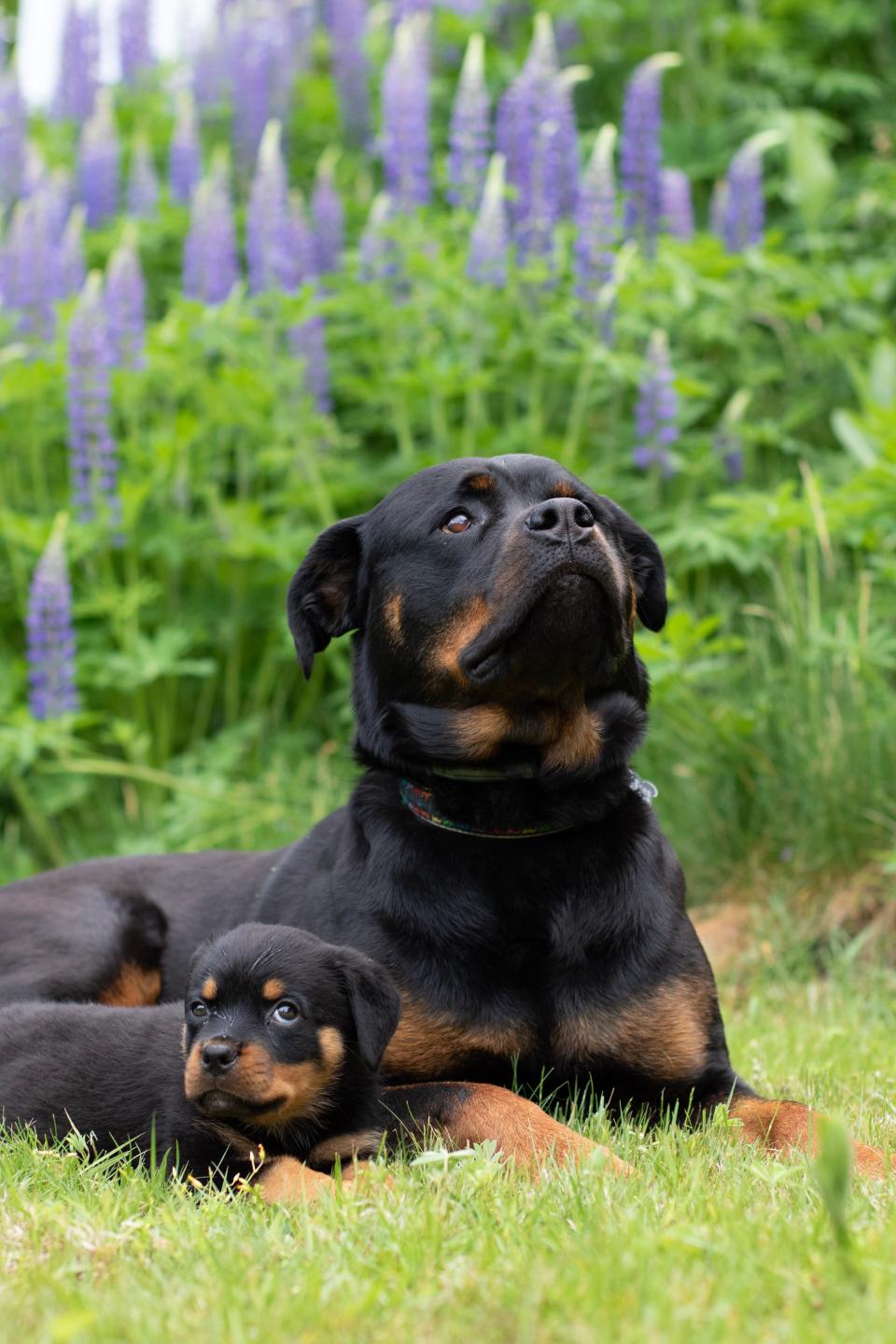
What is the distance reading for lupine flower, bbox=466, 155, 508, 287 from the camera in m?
6.12

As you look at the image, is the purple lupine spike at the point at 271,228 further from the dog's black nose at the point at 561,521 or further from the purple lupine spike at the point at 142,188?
the dog's black nose at the point at 561,521

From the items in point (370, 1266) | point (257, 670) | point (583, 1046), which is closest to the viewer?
point (370, 1266)

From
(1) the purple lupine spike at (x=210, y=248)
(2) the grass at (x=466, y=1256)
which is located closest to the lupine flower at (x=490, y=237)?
(1) the purple lupine spike at (x=210, y=248)

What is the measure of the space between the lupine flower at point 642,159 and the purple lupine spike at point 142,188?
2370mm

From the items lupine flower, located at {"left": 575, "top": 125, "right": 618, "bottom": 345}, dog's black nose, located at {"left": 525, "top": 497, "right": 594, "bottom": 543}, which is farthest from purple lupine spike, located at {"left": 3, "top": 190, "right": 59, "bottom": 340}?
dog's black nose, located at {"left": 525, "top": 497, "right": 594, "bottom": 543}

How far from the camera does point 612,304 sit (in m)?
6.30

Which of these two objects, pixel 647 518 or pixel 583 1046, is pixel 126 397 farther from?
pixel 583 1046

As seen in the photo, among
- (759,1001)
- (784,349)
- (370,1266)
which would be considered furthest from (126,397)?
(370,1266)

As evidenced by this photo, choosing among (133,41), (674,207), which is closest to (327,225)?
(674,207)

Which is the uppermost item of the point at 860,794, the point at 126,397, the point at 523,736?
the point at 126,397

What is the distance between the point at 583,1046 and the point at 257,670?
4014mm

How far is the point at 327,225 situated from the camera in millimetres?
7082

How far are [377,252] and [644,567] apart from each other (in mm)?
3159

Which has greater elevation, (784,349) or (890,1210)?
(784,349)
